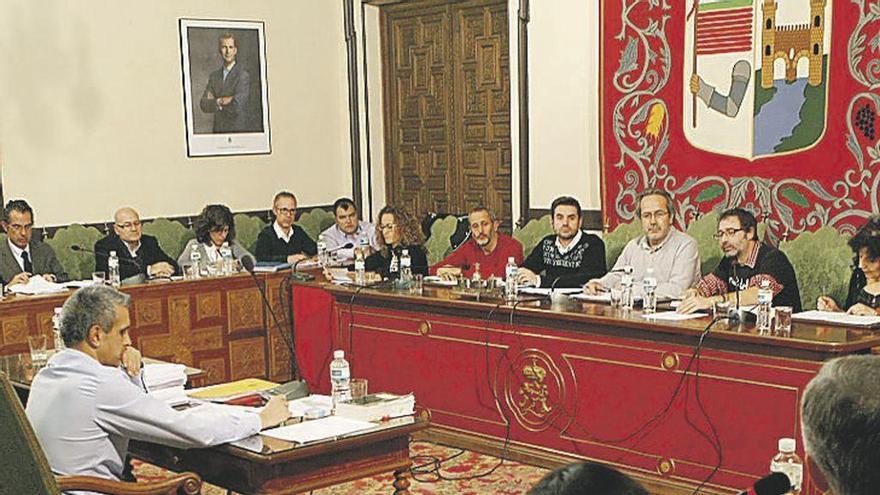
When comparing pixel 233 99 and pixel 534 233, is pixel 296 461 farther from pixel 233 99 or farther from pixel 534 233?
pixel 233 99

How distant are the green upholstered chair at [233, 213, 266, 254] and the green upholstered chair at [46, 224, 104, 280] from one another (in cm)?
110

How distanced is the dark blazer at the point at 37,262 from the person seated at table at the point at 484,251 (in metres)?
2.37

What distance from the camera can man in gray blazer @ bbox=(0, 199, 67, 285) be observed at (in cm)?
685

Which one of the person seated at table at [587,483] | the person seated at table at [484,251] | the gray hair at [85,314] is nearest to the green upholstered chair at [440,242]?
the person seated at table at [484,251]

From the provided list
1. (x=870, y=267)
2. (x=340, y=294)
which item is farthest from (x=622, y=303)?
(x=340, y=294)

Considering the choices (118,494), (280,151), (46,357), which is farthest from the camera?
(280,151)

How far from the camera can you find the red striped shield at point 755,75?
634cm

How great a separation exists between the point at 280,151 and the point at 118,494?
6143 millimetres

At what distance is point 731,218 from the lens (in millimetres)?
5254

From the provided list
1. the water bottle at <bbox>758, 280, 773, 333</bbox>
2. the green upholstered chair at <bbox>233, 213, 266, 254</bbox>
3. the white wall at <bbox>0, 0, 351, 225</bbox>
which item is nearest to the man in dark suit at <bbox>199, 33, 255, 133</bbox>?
the white wall at <bbox>0, 0, 351, 225</bbox>

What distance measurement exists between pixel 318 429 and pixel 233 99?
5.74m

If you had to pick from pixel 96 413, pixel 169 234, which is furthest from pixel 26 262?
pixel 96 413

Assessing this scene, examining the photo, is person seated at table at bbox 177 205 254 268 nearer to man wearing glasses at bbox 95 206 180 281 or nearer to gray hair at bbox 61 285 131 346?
man wearing glasses at bbox 95 206 180 281

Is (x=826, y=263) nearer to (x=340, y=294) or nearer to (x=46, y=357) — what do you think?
(x=340, y=294)
